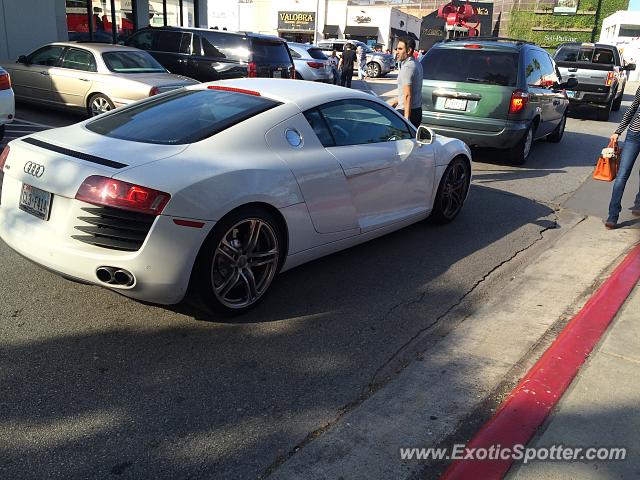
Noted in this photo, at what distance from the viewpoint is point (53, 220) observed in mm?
3436

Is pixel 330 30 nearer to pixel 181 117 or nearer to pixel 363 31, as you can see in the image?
pixel 363 31

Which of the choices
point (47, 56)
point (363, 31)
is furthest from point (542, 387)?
point (363, 31)

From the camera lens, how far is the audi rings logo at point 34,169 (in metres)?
3.50

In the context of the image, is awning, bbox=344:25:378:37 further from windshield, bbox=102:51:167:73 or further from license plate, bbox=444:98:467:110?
license plate, bbox=444:98:467:110

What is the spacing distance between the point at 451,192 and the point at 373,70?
25.3m

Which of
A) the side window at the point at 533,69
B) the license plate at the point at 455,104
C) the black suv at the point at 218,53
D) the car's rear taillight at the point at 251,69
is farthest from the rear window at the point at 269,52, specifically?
the side window at the point at 533,69

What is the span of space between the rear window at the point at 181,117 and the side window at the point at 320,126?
0.28m

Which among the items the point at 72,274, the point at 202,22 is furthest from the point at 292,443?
the point at 202,22

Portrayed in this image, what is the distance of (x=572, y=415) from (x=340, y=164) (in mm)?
2331

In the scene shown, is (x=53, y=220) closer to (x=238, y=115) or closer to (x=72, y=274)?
(x=72, y=274)

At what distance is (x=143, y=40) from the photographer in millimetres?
13117

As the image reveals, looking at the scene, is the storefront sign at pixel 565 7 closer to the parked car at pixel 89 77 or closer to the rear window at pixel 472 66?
the rear window at pixel 472 66

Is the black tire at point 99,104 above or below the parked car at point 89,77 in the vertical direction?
below

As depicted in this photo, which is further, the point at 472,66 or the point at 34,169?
the point at 472,66
